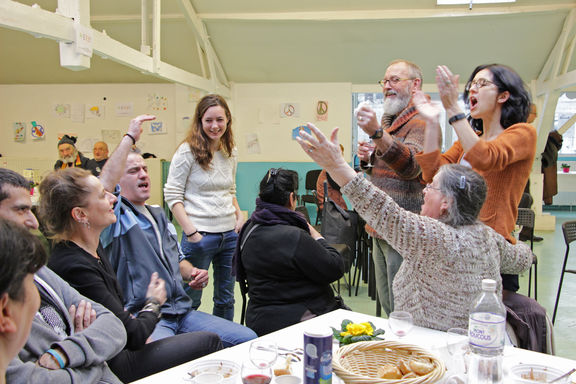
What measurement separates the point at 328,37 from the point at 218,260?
16.2ft

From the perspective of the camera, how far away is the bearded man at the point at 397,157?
6.84 ft

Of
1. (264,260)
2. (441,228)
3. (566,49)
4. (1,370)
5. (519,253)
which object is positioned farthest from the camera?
(566,49)

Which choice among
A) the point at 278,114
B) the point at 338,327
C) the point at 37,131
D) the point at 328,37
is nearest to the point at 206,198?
the point at 338,327

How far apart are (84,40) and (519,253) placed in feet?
10.1

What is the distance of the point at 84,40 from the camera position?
11.0 feet

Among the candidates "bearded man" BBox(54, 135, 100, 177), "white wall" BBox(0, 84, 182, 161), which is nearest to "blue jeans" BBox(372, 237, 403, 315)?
"bearded man" BBox(54, 135, 100, 177)

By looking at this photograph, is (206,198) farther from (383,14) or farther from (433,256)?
(383,14)

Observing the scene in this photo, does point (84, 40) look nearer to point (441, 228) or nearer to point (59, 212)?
point (59, 212)

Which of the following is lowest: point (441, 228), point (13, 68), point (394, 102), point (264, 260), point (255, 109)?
point (264, 260)

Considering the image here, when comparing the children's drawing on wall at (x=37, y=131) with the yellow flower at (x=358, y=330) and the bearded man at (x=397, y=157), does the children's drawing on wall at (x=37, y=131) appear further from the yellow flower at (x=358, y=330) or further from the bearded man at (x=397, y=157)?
the yellow flower at (x=358, y=330)

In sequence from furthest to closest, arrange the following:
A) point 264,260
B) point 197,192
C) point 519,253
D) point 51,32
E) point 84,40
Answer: point 84,40 < point 51,32 < point 197,192 < point 264,260 < point 519,253

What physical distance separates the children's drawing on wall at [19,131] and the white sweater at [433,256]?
8.48 metres

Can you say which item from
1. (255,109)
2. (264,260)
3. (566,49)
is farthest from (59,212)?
(566,49)

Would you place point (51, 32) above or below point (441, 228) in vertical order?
above
